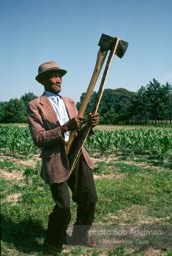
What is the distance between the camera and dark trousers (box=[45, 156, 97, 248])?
3.30 meters

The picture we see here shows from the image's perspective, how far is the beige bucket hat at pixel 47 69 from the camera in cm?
341

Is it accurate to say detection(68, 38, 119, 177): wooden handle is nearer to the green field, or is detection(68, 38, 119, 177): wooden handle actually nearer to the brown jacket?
the brown jacket

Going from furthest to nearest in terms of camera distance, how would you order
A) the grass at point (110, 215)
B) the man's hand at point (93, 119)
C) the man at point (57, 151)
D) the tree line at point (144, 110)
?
1. the tree line at point (144, 110)
2. the grass at point (110, 215)
3. the man's hand at point (93, 119)
4. the man at point (57, 151)

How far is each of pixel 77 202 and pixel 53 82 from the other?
1436 millimetres

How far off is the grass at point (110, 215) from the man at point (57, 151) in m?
0.44

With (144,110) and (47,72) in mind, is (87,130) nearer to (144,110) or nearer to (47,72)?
(47,72)

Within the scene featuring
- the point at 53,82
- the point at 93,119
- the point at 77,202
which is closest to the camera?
the point at 93,119

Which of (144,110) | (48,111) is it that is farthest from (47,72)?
(144,110)

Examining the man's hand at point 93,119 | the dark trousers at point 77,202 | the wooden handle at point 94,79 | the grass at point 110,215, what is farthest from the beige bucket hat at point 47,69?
the grass at point 110,215

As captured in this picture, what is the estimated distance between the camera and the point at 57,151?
3379 mm

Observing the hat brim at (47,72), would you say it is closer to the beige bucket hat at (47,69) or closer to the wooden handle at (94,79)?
the beige bucket hat at (47,69)

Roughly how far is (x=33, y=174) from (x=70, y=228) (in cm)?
391

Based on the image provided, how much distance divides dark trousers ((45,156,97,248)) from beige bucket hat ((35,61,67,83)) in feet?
→ 3.38

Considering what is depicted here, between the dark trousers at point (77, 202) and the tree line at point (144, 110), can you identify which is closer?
the dark trousers at point (77, 202)
